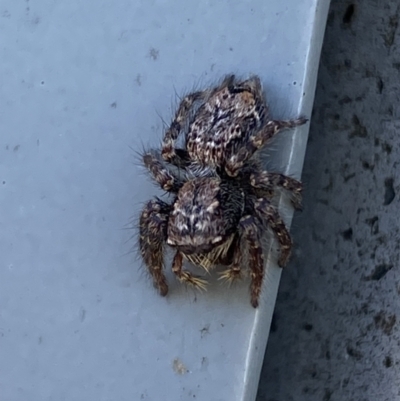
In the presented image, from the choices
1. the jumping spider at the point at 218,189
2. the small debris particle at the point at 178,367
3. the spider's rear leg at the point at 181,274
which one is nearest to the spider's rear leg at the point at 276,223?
the jumping spider at the point at 218,189

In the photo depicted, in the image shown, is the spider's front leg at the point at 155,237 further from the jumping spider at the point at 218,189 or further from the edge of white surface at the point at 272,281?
the edge of white surface at the point at 272,281

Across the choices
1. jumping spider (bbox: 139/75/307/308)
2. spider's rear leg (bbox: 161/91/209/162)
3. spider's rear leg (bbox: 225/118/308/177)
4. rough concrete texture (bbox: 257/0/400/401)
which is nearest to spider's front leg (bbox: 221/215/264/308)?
jumping spider (bbox: 139/75/307/308)

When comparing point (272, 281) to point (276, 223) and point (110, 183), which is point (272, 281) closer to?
point (276, 223)

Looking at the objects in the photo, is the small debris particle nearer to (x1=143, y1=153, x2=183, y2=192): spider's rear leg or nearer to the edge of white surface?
the edge of white surface

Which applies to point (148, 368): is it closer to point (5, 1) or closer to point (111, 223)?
point (111, 223)

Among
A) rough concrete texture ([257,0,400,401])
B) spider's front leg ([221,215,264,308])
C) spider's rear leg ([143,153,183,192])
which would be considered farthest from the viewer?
rough concrete texture ([257,0,400,401])
